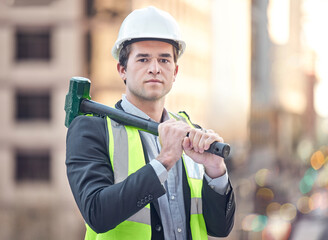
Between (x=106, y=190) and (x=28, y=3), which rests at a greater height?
(x=28, y=3)

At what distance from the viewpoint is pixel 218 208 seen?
2.91 meters

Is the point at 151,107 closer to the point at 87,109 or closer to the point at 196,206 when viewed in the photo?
the point at 87,109

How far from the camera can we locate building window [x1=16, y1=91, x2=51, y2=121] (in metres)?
42.2

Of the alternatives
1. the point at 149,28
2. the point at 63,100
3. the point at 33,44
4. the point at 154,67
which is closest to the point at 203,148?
the point at 154,67

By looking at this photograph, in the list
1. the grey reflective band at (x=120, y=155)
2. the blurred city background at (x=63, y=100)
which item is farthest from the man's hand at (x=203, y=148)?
the blurred city background at (x=63, y=100)

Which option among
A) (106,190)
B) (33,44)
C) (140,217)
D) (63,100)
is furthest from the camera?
(33,44)

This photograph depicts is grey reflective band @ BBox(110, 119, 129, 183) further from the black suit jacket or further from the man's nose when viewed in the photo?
the man's nose

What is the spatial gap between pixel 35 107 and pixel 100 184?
134 ft

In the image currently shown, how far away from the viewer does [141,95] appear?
9.77ft

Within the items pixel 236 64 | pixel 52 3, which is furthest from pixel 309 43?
pixel 52 3

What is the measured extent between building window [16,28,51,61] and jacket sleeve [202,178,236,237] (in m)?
40.6

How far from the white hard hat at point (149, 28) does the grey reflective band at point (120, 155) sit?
452 millimetres

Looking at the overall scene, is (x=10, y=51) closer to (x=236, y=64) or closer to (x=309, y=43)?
(x=236, y=64)

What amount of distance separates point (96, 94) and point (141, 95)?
38778mm
